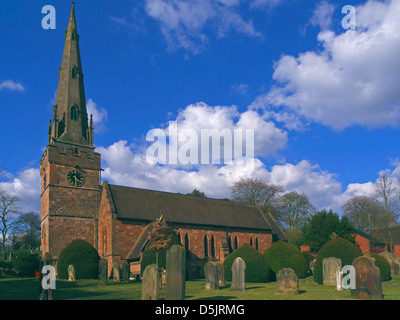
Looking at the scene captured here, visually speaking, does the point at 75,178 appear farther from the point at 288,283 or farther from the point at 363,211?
the point at 363,211

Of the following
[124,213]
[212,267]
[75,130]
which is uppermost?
[75,130]

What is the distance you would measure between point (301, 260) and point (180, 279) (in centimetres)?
1790

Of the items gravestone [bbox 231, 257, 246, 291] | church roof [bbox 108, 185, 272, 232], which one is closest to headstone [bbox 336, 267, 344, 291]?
gravestone [bbox 231, 257, 246, 291]

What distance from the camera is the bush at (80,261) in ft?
90.0

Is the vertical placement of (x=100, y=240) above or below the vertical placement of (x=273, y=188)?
below

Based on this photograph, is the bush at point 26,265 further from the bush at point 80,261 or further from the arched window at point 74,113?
the arched window at point 74,113

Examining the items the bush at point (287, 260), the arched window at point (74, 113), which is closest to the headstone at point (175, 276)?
the bush at point (287, 260)

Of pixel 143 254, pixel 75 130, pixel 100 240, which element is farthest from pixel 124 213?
pixel 75 130

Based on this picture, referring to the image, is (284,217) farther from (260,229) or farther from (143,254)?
(143,254)

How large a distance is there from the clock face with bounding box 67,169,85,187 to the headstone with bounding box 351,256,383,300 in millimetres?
27953

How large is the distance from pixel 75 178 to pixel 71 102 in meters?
8.21

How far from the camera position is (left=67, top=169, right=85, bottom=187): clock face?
3537 centimetres

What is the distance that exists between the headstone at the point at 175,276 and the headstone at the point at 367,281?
7.13 meters
